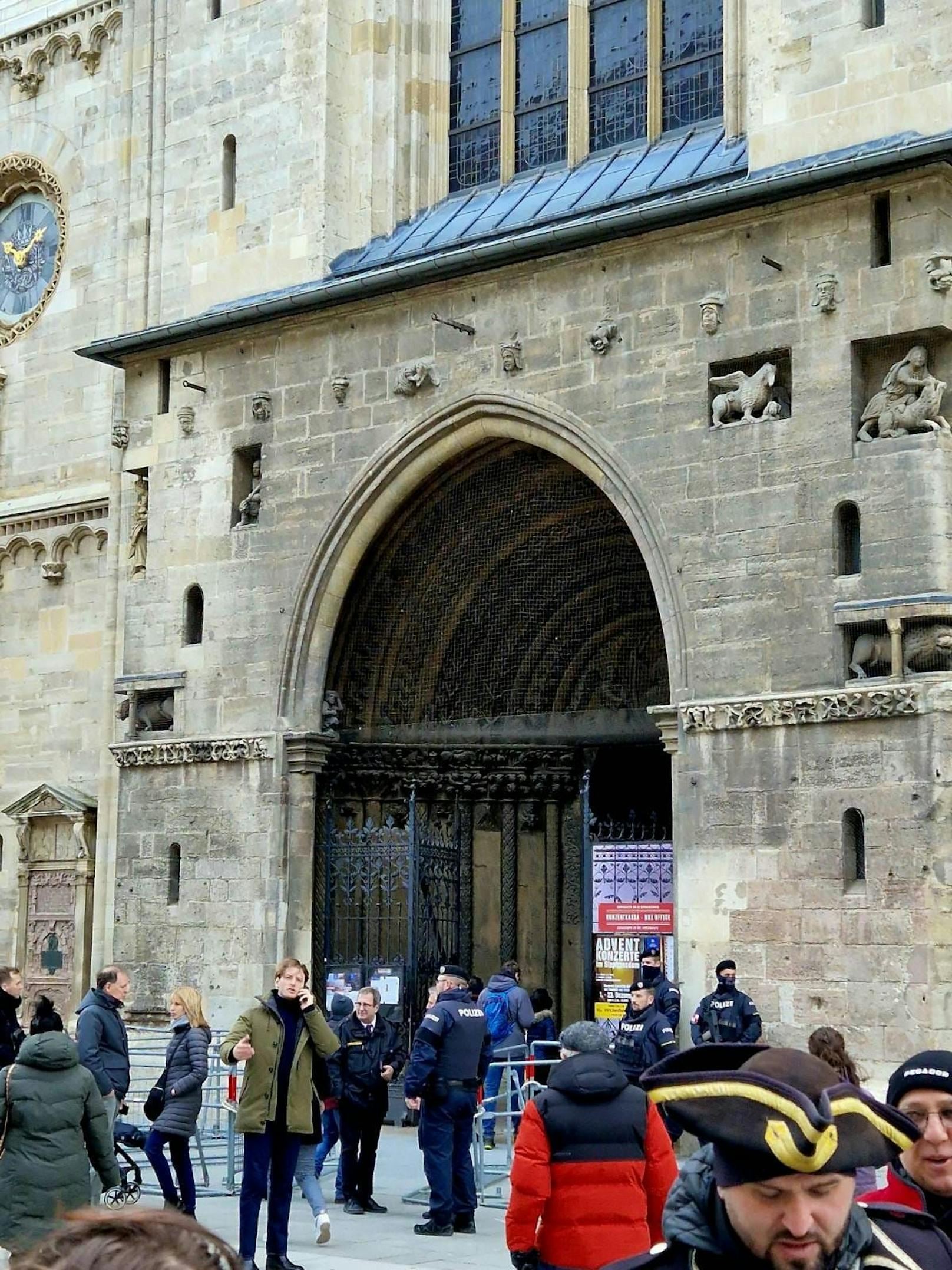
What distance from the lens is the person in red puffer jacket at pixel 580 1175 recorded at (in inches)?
256

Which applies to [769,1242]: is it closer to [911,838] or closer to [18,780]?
[911,838]

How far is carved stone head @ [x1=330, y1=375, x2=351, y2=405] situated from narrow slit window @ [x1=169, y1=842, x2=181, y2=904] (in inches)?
174

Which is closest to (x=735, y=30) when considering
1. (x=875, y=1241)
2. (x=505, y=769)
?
(x=505, y=769)

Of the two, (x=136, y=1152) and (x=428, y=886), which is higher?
(x=428, y=886)

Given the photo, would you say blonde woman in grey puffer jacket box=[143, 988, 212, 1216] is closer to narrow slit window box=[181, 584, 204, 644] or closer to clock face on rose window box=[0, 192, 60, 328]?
narrow slit window box=[181, 584, 204, 644]

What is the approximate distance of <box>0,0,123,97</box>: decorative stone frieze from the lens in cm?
2192

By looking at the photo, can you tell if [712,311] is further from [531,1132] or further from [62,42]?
[62,42]

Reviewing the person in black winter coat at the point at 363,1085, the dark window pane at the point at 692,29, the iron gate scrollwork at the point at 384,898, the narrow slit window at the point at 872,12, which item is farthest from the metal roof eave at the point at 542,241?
the person in black winter coat at the point at 363,1085

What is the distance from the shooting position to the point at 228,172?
64.8ft

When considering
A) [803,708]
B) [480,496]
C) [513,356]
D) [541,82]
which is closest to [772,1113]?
[803,708]

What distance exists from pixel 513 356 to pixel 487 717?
4.19 metres

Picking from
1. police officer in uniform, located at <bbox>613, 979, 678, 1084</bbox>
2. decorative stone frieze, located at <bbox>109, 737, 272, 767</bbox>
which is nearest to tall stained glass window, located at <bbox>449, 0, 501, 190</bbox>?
decorative stone frieze, located at <bbox>109, 737, 272, 767</bbox>

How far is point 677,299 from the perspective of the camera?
15.9 metres

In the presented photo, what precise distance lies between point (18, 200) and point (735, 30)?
9.60 m
